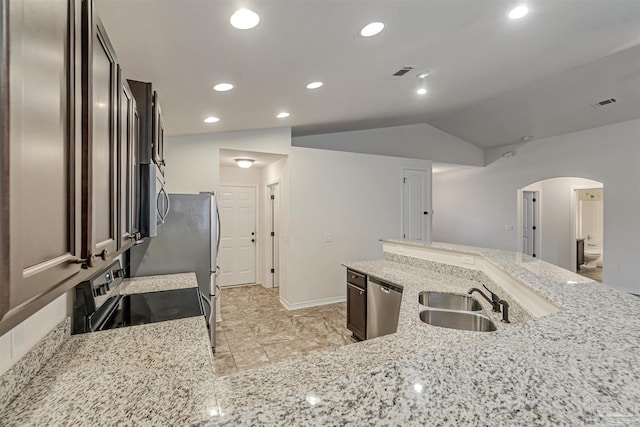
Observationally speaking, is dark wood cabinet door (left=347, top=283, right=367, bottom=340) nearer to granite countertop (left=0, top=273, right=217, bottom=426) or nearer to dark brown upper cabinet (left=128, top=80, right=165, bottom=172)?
granite countertop (left=0, top=273, right=217, bottom=426)

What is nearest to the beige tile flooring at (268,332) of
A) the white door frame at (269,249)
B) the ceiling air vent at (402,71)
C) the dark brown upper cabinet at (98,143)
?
the white door frame at (269,249)

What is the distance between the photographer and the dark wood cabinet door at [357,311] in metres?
3.08

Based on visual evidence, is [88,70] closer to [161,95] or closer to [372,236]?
[161,95]

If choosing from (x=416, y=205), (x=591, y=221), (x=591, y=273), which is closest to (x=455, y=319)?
(x=416, y=205)

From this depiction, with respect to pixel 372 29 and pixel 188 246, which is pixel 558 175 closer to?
pixel 372 29

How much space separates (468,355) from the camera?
751mm

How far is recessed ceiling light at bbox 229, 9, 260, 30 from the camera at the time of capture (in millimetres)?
1620

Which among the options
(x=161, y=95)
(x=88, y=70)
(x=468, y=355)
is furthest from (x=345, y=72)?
(x=468, y=355)

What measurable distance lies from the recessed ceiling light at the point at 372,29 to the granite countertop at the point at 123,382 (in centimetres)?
217

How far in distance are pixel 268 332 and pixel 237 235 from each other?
103 inches

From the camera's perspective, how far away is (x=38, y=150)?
53 cm

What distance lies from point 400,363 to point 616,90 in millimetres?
5824

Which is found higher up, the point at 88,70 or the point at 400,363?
the point at 88,70

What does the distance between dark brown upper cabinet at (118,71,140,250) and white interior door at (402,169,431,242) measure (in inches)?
189
